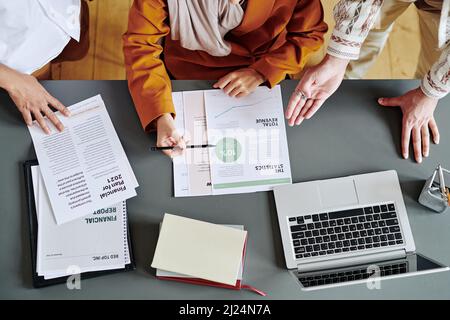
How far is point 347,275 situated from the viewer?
33.7 inches

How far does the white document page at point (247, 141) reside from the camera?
0.94 m

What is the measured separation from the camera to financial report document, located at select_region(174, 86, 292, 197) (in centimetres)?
94

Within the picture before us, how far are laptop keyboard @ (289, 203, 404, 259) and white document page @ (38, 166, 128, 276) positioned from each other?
384 mm

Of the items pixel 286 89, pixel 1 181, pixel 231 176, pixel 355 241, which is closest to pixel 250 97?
pixel 286 89

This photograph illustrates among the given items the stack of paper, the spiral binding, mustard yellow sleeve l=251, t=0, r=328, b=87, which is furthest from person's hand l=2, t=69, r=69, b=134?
mustard yellow sleeve l=251, t=0, r=328, b=87

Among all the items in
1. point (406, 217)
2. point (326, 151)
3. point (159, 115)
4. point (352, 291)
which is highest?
point (159, 115)

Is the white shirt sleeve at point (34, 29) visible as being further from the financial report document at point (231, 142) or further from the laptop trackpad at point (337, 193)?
the laptop trackpad at point (337, 193)

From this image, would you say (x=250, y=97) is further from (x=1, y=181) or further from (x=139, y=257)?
(x=1, y=181)

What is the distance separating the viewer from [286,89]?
3.29 ft

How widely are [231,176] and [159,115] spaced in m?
0.22

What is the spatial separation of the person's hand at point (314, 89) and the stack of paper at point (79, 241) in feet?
1.49

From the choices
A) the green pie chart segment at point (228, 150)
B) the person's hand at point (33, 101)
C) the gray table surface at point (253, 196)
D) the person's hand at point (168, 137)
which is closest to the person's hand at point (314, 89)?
the gray table surface at point (253, 196)

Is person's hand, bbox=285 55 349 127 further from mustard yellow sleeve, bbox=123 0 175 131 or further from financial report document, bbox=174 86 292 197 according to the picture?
mustard yellow sleeve, bbox=123 0 175 131

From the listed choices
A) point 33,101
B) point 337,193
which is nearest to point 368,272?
point 337,193
